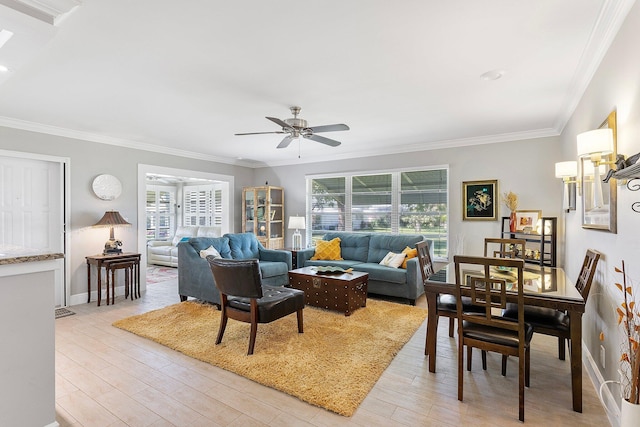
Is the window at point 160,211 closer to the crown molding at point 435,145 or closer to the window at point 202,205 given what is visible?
the window at point 202,205

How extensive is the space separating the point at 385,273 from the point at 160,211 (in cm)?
697

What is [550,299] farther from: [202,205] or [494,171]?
[202,205]

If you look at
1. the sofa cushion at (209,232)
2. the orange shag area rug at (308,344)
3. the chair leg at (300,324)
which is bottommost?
the orange shag area rug at (308,344)

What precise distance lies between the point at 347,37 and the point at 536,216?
3925 mm

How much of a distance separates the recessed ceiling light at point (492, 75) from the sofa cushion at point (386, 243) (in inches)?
113

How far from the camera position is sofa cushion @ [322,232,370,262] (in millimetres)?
5746

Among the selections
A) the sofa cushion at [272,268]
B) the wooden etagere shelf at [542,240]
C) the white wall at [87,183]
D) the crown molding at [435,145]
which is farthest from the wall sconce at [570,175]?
the white wall at [87,183]

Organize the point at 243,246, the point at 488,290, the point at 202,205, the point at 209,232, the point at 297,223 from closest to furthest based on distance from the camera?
the point at 488,290, the point at 243,246, the point at 297,223, the point at 209,232, the point at 202,205

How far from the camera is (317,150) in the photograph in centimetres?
613

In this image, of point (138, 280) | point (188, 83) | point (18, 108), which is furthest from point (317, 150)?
point (18, 108)

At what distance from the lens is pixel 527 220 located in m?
4.63

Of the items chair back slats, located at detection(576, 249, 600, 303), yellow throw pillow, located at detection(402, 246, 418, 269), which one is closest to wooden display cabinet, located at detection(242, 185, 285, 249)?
yellow throw pillow, located at detection(402, 246, 418, 269)

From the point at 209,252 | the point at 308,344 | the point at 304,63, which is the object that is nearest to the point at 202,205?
the point at 209,252

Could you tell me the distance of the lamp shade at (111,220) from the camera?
477cm
